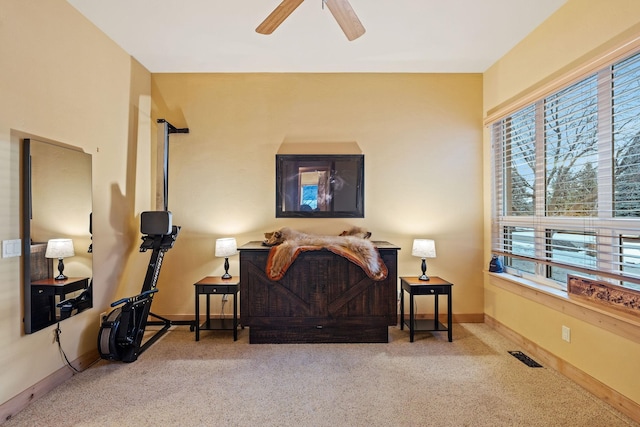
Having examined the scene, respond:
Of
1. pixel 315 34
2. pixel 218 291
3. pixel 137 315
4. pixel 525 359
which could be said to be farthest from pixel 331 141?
pixel 525 359

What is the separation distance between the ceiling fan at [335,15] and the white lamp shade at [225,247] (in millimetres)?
2138

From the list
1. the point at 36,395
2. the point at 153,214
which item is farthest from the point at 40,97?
the point at 36,395

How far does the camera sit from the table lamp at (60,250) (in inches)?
91.4

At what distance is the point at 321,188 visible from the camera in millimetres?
3744

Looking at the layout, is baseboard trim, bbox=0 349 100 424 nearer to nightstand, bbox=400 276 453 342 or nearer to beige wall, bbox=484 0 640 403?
nightstand, bbox=400 276 453 342

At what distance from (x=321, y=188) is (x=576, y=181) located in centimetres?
243

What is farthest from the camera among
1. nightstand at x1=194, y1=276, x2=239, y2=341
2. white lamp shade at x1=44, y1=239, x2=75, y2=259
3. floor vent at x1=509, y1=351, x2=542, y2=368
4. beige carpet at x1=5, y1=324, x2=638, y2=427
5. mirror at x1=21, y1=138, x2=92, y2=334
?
nightstand at x1=194, y1=276, x2=239, y2=341

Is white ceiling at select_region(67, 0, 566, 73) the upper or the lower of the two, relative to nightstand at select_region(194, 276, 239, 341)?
upper

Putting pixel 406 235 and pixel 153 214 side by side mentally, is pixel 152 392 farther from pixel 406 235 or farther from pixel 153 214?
pixel 406 235

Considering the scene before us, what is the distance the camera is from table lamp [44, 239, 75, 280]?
232 centimetres

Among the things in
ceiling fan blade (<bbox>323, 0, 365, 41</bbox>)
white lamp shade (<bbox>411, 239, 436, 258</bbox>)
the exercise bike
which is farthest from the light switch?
white lamp shade (<bbox>411, 239, 436, 258</bbox>)

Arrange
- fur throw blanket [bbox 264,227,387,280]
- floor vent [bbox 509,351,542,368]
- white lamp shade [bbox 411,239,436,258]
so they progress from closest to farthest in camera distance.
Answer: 1. floor vent [bbox 509,351,542,368]
2. fur throw blanket [bbox 264,227,387,280]
3. white lamp shade [bbox 411,239,436,258]

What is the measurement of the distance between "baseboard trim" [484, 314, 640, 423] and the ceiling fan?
3.15m

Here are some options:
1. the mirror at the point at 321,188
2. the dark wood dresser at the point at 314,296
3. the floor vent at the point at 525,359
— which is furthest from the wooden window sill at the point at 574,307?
the mirror at the point at 321,188
